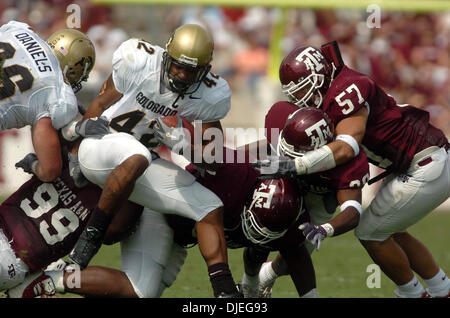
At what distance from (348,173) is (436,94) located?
7771mm

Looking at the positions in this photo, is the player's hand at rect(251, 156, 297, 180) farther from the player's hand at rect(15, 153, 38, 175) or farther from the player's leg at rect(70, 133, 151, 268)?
the player's hand at rect(15, 153, 38, 175)

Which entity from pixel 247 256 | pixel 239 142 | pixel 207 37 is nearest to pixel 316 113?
pixel 207 37

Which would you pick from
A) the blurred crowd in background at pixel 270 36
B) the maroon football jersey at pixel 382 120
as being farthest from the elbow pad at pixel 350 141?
the blurred crowd in background at pixel 270 36

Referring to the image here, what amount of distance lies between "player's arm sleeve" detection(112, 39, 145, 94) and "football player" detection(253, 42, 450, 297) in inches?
30.5

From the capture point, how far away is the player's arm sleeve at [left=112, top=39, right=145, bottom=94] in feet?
13.3

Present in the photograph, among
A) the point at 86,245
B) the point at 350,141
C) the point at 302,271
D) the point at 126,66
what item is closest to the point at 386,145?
the point at 350,141

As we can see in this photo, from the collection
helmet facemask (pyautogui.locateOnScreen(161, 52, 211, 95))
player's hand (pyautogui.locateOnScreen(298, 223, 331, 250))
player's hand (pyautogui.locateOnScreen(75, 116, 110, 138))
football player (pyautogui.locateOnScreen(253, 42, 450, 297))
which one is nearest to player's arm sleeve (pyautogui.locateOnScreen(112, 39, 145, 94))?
helmet facemask (pyautogui.locateOnScreen(161, 52, 211, 95))

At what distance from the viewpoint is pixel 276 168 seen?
12.8 feet

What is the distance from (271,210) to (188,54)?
2.81ft

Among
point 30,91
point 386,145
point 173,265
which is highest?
point 30,91

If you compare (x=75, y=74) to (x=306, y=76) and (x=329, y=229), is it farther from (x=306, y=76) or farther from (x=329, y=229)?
(x=329, y=229)

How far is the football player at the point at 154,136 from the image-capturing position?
380 centimetres

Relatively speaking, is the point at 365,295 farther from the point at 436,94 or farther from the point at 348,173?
the point at 436,94

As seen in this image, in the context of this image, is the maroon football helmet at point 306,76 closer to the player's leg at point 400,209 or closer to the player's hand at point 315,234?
the player's leg at point 400,209
